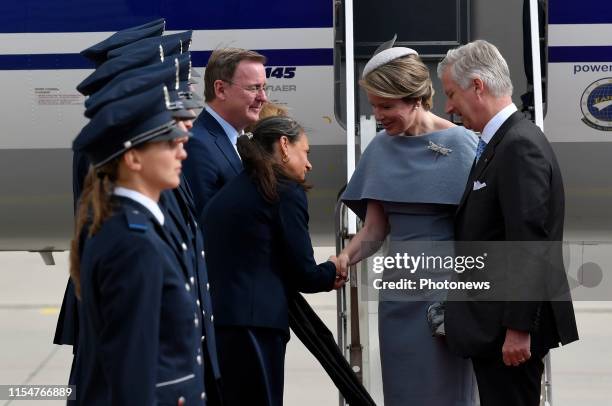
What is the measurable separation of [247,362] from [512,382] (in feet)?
2.87

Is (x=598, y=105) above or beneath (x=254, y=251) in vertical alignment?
above

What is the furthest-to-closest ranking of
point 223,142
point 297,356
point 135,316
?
1. point 297,356
2. point 223,142
3. point 135,316

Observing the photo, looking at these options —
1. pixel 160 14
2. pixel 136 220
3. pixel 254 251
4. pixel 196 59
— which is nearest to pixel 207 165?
pixel 254 251

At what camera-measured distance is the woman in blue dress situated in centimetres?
406

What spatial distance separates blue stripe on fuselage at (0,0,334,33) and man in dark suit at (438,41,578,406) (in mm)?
2546

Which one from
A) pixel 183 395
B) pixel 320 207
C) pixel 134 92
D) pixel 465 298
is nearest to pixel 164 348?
pixel 183 395

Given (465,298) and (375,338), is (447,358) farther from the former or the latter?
(375,338)

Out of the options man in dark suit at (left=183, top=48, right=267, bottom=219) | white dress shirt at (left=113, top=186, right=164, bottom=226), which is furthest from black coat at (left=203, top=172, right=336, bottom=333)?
white dress shirt at (left=113, top=186, right=164, bottom=226)

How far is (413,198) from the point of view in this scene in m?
4.09

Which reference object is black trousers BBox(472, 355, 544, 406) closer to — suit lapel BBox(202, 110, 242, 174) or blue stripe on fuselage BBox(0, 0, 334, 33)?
suit lapel BBox(202, 110, 242, 174)

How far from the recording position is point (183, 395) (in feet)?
9.30

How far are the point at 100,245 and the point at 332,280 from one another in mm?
1531

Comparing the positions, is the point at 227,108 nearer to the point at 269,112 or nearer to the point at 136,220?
the point at 269,112

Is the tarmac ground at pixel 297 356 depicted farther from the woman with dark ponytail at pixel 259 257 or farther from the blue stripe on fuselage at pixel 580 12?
the woman with dark ponytail at pixel 259 257
